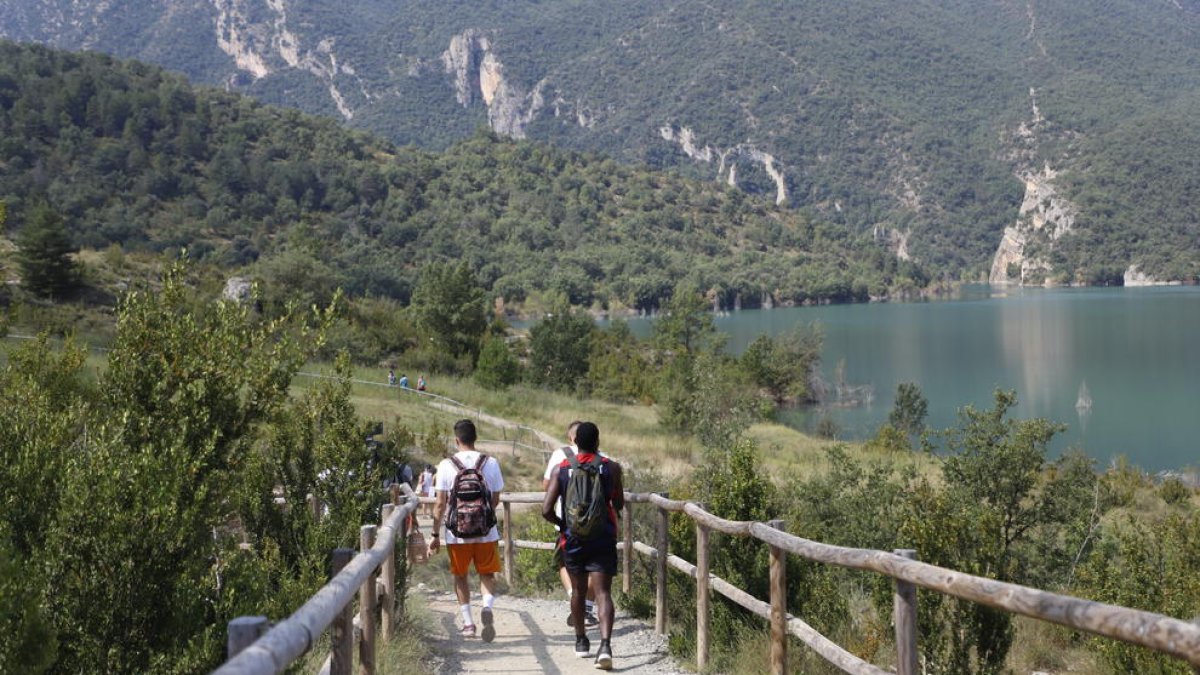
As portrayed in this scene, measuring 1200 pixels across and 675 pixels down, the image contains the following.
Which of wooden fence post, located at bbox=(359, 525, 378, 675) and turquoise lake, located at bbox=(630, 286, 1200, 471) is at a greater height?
wooden fence post, located at bbox=(359, 525, 378, 675)

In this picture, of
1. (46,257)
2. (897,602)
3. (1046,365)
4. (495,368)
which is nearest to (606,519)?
(897,602)

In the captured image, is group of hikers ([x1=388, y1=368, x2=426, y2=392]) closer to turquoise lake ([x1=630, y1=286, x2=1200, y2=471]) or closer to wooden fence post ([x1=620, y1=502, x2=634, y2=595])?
turquoise lake ([x1=630, y1=286, x2=1200, y2=471])

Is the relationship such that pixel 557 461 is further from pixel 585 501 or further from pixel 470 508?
pixel 470 508

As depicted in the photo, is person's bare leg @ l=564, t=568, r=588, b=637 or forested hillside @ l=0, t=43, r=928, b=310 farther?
forested hillside @ l=0, t=43, r=928, b=310

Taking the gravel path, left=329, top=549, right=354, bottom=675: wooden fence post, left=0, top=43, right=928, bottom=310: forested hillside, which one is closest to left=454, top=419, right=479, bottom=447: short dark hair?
the gravel path

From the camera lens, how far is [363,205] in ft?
371

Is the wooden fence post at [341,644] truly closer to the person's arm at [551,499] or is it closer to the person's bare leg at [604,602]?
the person's arm at [551,499]

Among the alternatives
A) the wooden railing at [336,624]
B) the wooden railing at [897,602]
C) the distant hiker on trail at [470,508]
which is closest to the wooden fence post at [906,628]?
the wooden railing at [897,602]

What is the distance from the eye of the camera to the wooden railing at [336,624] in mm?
2246

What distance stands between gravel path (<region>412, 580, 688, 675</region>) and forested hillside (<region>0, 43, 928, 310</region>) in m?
41.9

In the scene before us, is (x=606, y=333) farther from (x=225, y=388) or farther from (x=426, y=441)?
(x=225, y=388)

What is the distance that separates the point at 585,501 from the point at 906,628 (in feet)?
8.27

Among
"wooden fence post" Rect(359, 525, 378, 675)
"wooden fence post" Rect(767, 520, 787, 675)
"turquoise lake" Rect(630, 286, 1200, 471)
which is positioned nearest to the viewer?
"wooden fence post" Rect(359, 525, 378, 675)

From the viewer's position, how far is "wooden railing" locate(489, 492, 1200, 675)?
7.42 ft
